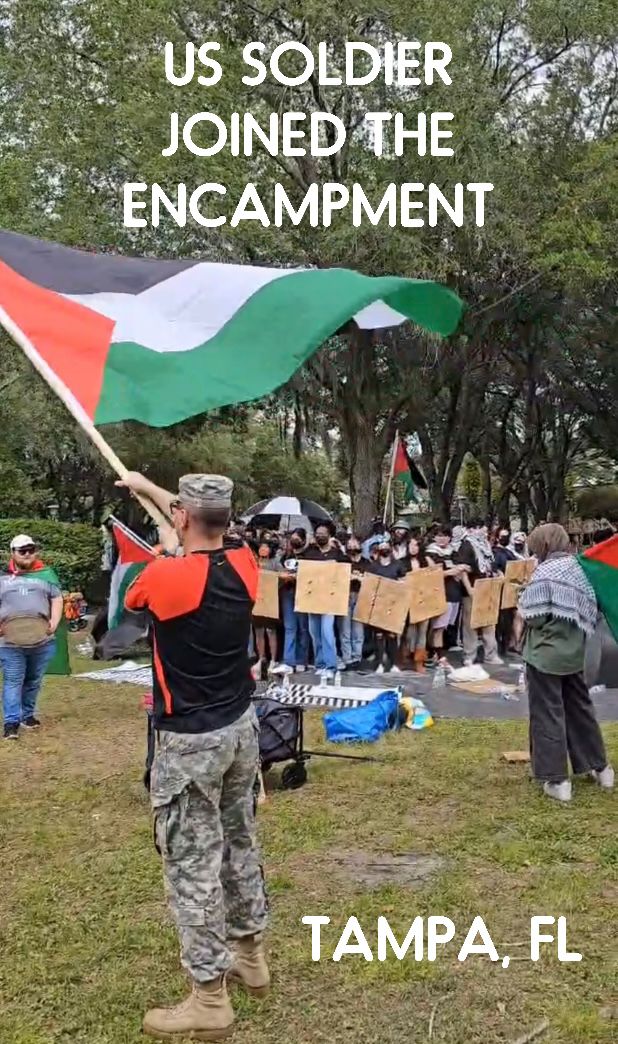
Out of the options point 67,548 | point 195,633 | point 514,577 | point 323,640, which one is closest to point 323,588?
point 323,640

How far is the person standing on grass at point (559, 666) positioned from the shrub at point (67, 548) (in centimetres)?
1325

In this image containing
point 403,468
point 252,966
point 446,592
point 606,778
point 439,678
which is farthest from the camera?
point 403,468

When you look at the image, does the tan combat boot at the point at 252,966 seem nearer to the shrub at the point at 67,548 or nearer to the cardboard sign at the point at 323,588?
the cardboard sign at the point at 323,588

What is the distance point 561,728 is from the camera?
6730 mm

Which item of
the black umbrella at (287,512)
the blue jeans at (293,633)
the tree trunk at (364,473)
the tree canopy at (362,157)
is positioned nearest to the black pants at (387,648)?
the blue jeans at (293,633)

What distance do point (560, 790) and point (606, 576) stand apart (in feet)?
4.62

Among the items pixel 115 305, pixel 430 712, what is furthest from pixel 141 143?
pixel 115 305

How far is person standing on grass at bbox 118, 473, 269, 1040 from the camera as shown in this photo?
3740mm

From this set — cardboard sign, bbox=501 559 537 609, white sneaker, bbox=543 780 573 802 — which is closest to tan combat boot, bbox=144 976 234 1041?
white sneaker, bbox=543 780 573 802

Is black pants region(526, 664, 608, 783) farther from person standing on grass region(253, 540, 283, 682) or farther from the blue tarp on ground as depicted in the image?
person standing on grass region(253, 540, 283, 682)

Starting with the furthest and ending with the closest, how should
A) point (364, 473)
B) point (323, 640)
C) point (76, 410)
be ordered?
point (364, 473)
point (323, 640)
point (76, 410)

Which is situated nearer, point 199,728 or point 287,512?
point 199,728

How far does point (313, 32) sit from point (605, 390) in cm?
1768

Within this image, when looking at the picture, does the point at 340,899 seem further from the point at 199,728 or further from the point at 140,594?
the point at 140,594
